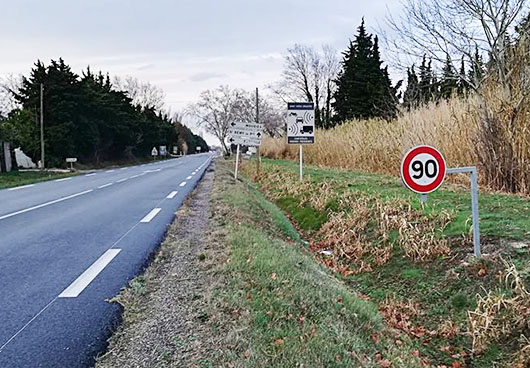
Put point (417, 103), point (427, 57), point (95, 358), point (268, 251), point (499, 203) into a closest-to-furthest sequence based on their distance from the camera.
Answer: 1. point (95, 358)
2. point (268, 251)
3. point (499, 203)
4. point (427, 57)
5. point (417, 103)

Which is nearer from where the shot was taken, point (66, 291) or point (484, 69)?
point (66, 291)

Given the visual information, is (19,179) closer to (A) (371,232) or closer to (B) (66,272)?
(B) (66,272)

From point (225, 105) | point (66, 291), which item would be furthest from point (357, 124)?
point (225, 105)

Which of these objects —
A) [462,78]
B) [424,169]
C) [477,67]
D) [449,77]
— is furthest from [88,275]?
[449,77]

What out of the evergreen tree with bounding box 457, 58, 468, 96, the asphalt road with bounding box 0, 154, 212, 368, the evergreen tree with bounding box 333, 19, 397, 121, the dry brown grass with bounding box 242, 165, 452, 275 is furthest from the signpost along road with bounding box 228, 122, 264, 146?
the evergreen tree with bounding box 333, 19, 397, 121

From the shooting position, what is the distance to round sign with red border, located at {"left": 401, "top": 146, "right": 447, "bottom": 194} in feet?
13.4

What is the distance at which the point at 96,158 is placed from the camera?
133ft

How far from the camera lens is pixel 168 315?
3.33 m

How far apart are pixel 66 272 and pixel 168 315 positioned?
1.91 m

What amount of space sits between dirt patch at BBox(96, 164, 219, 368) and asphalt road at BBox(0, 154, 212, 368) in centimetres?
14

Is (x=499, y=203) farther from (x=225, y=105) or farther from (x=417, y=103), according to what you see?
(x=225, y=105)

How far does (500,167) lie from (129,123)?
1786 inches

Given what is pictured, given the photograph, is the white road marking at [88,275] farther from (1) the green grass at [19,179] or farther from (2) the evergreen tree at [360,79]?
(2) the evergreen tree at [360,79]

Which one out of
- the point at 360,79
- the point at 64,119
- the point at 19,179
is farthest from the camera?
the point at 360,79
